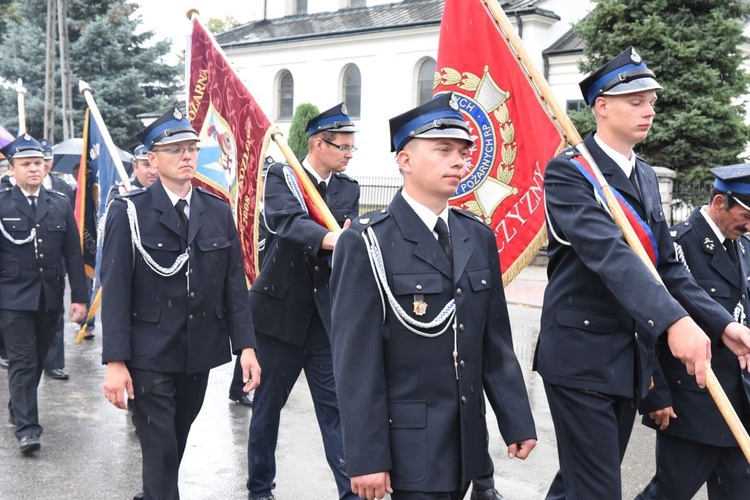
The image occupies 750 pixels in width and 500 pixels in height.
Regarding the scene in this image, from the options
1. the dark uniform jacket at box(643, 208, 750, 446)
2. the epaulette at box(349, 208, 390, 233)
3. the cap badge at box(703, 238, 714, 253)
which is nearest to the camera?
the epaulette at box(349, 208, 390, 233)

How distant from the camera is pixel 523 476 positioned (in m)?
5.86

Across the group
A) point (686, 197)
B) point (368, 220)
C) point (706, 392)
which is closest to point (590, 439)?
point (706, 392)

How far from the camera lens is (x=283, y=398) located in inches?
209

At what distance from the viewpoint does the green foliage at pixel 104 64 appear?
2975cm

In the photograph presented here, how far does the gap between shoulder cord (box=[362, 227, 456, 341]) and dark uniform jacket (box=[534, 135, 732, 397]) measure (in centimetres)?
77

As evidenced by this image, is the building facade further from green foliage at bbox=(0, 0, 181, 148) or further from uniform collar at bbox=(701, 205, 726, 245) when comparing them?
uniform collar at bbox=(701, 205, 726, 245)

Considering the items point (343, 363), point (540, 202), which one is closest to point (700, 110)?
point (540, 202)

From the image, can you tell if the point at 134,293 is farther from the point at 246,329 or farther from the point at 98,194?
the point at 98,194

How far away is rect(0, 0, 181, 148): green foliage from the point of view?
29750 mm

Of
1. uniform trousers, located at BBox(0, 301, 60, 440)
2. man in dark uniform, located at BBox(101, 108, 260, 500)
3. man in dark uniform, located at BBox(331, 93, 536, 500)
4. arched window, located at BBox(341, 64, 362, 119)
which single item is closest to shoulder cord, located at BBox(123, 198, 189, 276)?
man in dark uniform, located at BBox(101, 108, 260, 500)

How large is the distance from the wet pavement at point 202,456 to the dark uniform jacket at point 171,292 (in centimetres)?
126

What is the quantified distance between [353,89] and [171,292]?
104 ft

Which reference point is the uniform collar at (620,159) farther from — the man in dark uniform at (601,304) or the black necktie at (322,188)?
the black necktie at (322,188)

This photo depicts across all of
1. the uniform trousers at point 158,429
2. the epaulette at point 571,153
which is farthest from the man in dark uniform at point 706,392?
the uniform trousers at point 158,429
